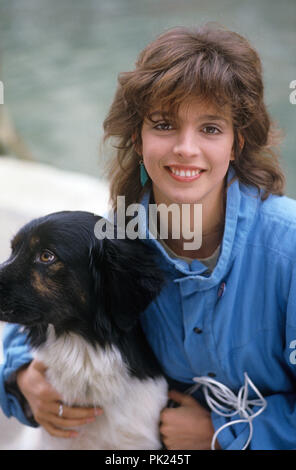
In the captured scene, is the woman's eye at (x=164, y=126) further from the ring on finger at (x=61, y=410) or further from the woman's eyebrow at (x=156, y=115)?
the ring on finger at (x=61, y=410)

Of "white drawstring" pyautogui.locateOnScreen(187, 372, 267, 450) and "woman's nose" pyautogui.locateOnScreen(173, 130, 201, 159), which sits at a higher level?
"woman's nose" pyautogui.locateOnScreen(173, 130, 201, 159)

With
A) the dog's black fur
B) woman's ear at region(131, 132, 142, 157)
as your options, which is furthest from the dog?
woman's ear at region(131, 132, 142, 157)

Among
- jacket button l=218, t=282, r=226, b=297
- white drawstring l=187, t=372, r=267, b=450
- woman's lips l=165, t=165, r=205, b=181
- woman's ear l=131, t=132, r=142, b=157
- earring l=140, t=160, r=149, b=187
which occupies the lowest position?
white drawstring l=187, t=372, r=267, b=450

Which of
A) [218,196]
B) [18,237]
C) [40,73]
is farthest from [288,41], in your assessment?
[18,237]

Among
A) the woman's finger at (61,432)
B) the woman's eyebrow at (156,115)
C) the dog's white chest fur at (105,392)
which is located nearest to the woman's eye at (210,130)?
the woman's eyebrow at (156,115)

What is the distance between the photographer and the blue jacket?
126 centimetres

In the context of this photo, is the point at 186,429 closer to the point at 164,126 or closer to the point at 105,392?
the point at 105,392

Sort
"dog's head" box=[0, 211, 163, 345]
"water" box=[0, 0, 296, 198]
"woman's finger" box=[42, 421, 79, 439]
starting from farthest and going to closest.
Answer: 1. "water" box=[0, 0, 296, 198]
2. "woman's finger" box=[42, 421, 79, 439]
3. "dog's head" box=[0, 211, 163, 345]

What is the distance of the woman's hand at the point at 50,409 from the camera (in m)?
1.41

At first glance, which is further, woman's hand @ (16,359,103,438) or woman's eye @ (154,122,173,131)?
woman's hand @ (16,359,103,438)

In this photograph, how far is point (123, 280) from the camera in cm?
129

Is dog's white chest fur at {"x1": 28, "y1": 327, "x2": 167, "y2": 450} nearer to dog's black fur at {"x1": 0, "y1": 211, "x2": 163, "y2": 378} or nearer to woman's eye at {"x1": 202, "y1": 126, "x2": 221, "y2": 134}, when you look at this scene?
dog's black fur at {"x1": 0, "y1": 211, "x2": 163, "y2": 378}
